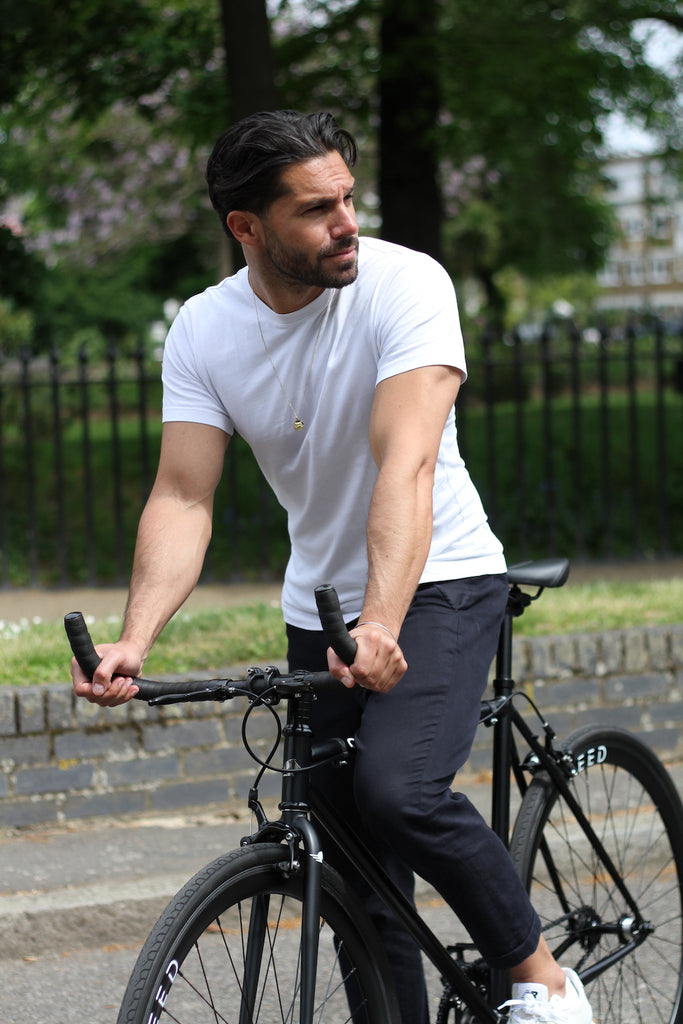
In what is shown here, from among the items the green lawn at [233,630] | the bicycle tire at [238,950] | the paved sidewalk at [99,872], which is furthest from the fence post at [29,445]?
the bicycle tire at [238,950]

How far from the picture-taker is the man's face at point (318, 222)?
2.29 meters

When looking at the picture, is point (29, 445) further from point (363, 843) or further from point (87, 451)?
point (363, 843)

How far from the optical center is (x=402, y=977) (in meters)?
2.57

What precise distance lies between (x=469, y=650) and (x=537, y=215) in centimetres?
1977

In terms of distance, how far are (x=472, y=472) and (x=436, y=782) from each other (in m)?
8.49

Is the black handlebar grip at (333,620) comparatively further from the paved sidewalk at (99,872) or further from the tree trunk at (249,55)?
the tree trunk at (249,55)

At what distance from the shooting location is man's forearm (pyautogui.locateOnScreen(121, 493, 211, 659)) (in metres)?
2.36

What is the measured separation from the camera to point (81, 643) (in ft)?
6.69

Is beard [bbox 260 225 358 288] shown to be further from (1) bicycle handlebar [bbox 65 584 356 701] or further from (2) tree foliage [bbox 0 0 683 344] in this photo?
(2) tree foliage [bbox 0 0 683 344]

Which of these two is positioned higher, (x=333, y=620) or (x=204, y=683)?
(x=333, y=620)

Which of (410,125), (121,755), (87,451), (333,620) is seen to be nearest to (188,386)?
(333,620)

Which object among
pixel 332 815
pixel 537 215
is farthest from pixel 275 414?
pixel 537 215

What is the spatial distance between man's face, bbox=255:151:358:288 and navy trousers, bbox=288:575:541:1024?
64cm

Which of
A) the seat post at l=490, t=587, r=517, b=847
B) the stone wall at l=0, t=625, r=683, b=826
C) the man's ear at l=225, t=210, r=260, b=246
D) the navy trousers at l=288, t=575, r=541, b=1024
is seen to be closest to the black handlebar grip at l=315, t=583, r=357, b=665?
the navy trousers at l=288, t=575, r=541, b=1024
